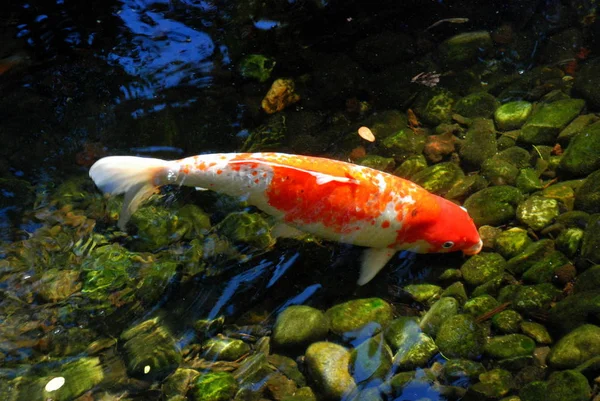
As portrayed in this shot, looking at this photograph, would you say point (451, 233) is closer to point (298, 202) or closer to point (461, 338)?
point (461, 338)

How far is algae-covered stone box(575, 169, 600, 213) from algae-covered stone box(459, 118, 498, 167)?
2.83 feet

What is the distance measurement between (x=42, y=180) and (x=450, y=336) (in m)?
3.83

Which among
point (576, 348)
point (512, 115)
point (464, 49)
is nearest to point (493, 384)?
point (576, 348)

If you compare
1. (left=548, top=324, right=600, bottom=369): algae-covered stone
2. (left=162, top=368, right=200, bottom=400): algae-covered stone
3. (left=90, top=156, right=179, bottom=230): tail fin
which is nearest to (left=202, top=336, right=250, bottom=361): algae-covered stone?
(left=162, top=368, right=200, bottom=400): algae-covered stone

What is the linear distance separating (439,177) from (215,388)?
2.49 metres

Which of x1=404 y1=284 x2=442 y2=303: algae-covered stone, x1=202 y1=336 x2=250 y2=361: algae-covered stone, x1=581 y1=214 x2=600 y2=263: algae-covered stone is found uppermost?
x1=581 y1=214 x2=600 y2=263: algae-covered stone

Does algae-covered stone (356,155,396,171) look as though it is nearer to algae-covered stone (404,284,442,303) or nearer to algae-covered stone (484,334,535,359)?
algae-covered stone (404,284,442,303)

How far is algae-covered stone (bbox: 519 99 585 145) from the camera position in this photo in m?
4.30

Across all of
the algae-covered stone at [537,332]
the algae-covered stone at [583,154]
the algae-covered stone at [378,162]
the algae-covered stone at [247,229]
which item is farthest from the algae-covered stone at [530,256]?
the algae-covered stone at [247,229]

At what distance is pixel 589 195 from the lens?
3.59m

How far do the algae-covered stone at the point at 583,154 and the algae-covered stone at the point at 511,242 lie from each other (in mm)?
719

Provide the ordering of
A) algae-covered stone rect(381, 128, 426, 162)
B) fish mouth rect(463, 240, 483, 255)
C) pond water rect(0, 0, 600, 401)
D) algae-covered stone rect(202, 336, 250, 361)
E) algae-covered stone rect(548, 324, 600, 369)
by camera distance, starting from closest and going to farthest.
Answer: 1. algae-covered stone rect(548, 324, 600, 369)
2. pond water rect(0, 0, 600, 401)
3. algae-covered stone rect(202, 336, 250, 361)
4. fish mouth rect(463, 240, 483, 255)
5. algae-covered stone rect(381, 128, 426, 162)

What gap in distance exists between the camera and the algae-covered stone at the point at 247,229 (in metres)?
4.05

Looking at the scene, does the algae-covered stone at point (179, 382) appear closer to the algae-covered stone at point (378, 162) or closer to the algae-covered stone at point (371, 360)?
the algae-covered stone at point (371, 360)
